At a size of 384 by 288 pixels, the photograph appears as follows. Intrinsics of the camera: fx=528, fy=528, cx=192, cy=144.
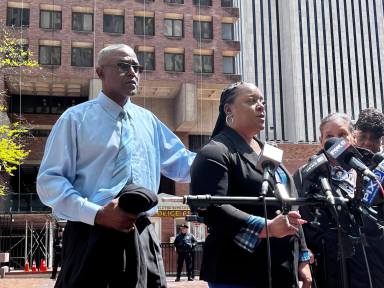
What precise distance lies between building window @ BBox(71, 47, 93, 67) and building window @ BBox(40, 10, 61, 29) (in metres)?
2.42

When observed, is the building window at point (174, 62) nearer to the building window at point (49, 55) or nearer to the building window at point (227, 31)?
the building window at point (227, 31)

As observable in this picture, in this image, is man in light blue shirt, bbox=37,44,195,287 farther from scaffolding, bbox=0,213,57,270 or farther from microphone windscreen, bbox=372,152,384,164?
scaffolding, bbox=0,213,57,270

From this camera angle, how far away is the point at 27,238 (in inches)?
1377

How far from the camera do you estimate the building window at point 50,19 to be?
1628 inches

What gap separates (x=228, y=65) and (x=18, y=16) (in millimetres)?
17023

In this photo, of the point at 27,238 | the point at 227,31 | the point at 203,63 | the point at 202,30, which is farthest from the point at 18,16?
the point at 27,238

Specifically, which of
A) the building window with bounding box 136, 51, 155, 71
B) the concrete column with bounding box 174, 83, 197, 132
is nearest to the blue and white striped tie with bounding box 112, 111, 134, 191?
the concrete column with bounding box 174, 83, 197, 132

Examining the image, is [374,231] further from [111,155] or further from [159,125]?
[111,155]

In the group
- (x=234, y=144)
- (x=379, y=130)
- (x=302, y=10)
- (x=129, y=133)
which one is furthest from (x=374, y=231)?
(x=302, y=10)

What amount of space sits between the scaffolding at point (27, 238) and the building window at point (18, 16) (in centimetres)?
1489

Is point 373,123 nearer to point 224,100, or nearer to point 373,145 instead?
point 373,145

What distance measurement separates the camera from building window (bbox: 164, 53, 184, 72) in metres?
42.8

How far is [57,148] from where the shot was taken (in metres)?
2.79

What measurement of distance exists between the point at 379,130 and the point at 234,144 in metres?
1.61
